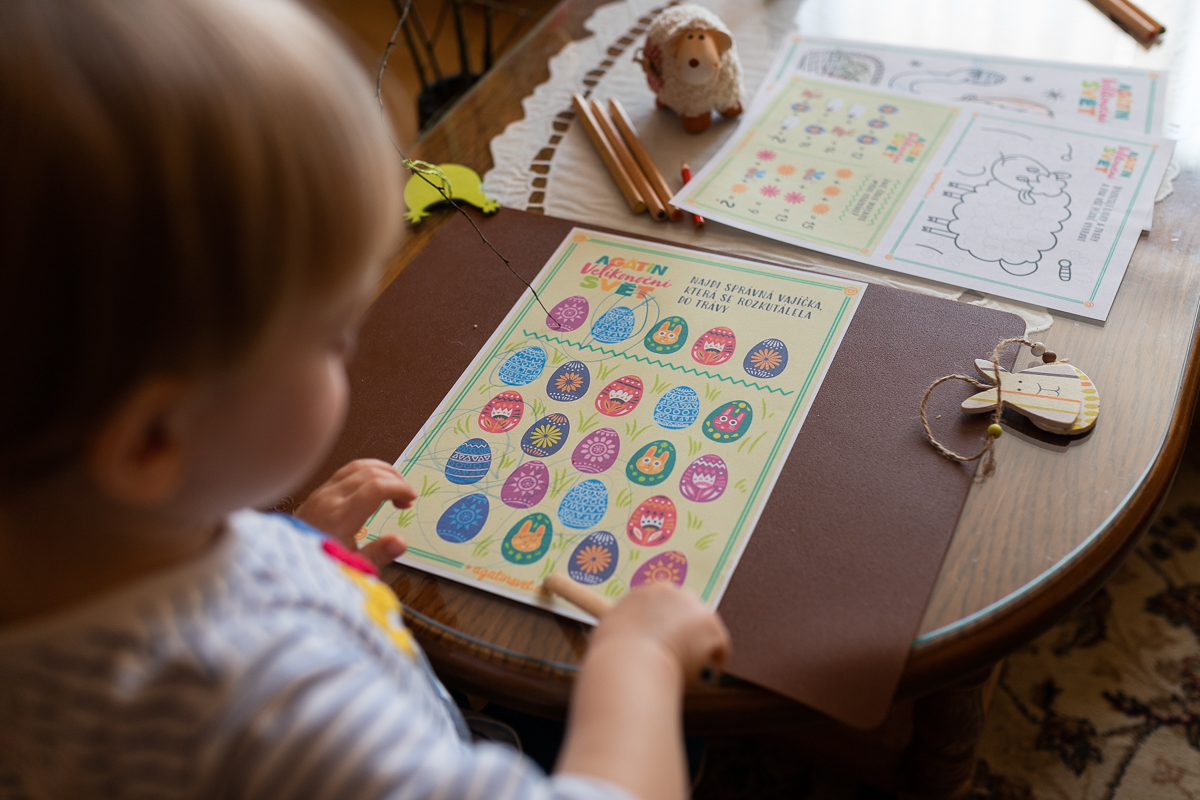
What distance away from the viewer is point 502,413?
0.66 meters

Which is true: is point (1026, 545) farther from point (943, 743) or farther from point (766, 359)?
point (943, 743)

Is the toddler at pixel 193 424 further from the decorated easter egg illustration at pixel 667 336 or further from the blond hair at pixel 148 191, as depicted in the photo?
the decorated easter egg illustration at pixel 667 336

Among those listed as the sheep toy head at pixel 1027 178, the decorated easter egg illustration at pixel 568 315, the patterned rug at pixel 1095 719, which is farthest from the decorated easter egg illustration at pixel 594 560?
the patterned rug at pixel 1095 719

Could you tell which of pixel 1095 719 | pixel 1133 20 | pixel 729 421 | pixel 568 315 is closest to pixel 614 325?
pixel 568 315

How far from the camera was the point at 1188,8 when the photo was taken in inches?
38.6

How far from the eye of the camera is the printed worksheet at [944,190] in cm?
71

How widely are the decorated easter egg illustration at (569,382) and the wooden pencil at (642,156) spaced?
212mm

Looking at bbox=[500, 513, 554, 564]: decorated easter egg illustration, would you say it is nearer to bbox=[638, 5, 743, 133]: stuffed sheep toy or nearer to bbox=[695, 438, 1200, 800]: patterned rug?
bbox=[638, 5, 743, 133]: stuffed sheep toy

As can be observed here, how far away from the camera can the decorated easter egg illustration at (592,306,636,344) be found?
709 mm

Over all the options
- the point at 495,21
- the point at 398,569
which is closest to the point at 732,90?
Answer: the point at 398,569

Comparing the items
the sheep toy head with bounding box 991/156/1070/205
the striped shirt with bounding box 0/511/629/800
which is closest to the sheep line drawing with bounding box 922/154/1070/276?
the sheep toy head with bounding box 991/156/1070/205

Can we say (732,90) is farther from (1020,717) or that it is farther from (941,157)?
(1020,717)

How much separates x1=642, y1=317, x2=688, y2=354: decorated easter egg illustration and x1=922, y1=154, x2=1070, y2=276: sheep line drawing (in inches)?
9.7

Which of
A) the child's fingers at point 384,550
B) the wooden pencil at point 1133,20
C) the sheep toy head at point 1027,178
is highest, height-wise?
the wooden pencil at point 1133,20
